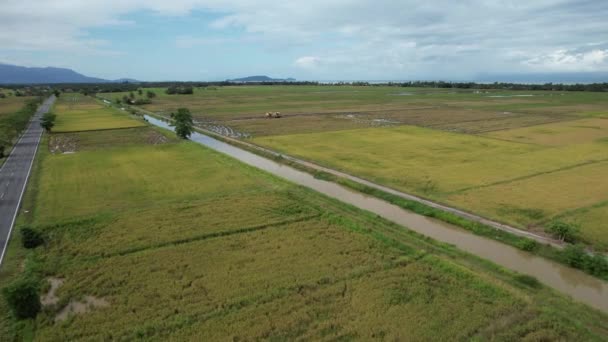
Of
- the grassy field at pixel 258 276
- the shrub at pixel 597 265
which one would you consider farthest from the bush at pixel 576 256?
the grassy field at pixel 258 276

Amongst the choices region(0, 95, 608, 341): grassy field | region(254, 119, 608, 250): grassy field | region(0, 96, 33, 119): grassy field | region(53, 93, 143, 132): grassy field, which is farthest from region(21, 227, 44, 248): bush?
region(0, 96, 33, 119): grassy field

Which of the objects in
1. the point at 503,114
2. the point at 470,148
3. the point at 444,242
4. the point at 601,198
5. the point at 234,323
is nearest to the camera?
the point at 234,323

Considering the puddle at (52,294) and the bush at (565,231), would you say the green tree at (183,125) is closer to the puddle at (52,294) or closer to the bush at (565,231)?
the puddle at (52,294)

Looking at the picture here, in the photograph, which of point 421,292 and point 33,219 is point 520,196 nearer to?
point 421,292

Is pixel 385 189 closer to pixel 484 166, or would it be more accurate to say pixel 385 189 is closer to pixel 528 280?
pixel 484 166

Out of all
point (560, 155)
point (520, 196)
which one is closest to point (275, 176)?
point (520, 196)
